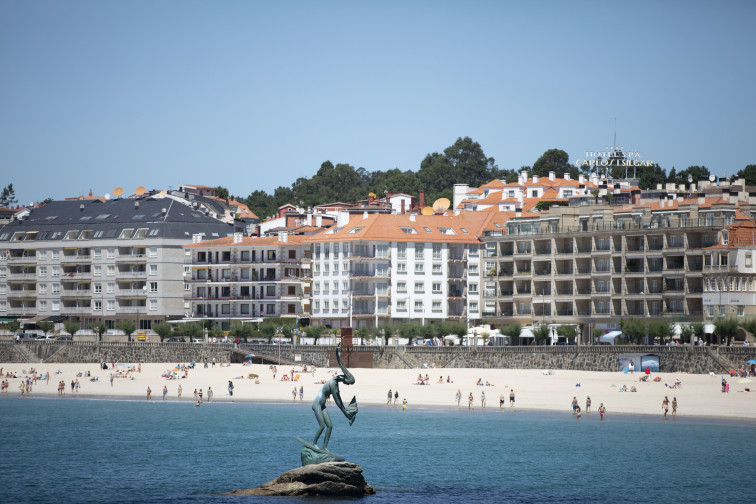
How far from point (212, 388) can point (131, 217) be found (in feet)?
180

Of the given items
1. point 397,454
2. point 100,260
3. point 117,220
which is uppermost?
point 117,220

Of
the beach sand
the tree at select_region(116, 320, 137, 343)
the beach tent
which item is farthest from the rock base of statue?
the tree at select_region(116, 320, 137, 343)

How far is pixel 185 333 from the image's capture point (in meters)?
134

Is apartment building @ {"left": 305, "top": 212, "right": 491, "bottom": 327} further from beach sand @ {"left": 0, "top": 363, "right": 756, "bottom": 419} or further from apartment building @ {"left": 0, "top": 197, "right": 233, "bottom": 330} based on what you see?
apartment building @ {"left": 0, "top": 197, "right": 233, "bottom": 330}

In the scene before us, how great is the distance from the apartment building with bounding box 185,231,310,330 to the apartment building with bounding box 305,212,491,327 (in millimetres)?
5276

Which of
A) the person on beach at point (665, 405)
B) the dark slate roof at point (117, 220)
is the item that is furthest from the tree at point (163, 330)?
the person on beach at point (665, 405)

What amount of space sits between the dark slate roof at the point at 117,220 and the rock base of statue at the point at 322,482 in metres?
101

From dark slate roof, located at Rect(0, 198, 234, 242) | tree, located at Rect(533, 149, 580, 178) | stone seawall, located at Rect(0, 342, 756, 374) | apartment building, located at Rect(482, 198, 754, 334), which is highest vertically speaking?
tree, located at Rect(533, 149, 580, 178)

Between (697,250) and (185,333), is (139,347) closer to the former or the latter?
(185,333)

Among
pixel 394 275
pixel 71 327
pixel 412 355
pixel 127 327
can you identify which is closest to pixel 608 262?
pixel 412 355

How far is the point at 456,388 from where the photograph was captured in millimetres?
100188

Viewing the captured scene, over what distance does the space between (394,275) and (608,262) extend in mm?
25491

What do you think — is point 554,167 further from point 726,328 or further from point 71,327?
point 726,328

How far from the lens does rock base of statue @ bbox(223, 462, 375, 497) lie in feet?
169
